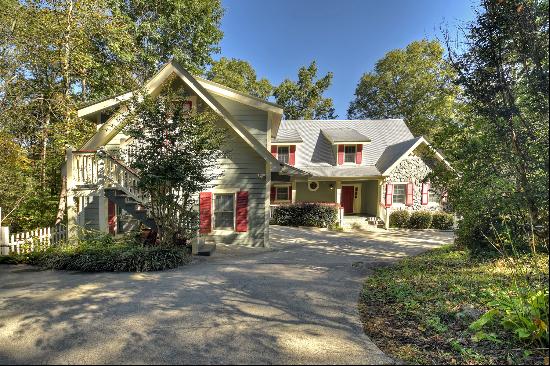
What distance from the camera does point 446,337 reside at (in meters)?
3.56

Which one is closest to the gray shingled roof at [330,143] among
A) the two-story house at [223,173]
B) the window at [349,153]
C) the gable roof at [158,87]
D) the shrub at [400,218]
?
the window at [349,153]

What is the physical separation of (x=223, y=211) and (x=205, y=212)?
68 cm

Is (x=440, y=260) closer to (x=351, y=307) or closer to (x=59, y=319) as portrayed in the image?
(x=351, y=307)

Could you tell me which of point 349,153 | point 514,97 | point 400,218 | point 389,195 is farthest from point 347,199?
point 514,97

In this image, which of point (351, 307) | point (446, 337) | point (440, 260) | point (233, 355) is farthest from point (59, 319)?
point (440, 260)

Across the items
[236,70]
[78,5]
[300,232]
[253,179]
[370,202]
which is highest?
[236,70]

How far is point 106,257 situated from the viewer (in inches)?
288

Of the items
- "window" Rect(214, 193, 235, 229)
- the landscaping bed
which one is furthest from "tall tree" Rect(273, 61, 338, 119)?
the landscaping bed

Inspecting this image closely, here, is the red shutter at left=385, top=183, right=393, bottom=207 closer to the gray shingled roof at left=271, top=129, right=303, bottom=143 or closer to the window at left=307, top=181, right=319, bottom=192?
the window at left=307, top=181, right=319, bottom=192

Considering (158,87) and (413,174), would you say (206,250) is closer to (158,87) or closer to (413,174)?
(158,87)

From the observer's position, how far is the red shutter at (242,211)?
11109mm

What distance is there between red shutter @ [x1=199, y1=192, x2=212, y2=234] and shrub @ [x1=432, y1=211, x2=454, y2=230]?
13.6 m

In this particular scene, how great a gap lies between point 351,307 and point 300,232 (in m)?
10.2

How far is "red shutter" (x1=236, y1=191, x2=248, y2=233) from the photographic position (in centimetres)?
1111
